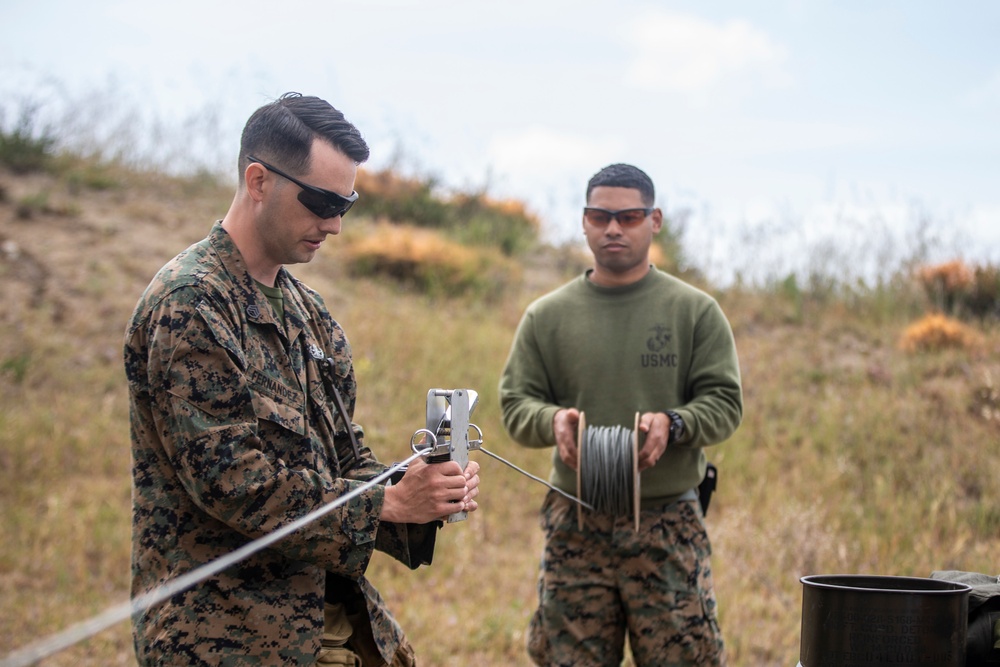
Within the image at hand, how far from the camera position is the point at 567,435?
4.30 metres

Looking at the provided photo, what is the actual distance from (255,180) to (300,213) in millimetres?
171

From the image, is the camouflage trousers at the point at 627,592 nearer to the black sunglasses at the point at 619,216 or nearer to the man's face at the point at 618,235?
the man's face at the point at 618,235

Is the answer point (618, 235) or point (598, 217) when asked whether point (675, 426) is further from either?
point (598, 217)

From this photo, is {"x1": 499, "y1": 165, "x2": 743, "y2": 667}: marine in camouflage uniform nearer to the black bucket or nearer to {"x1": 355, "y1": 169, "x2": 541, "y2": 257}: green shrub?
the black bucket

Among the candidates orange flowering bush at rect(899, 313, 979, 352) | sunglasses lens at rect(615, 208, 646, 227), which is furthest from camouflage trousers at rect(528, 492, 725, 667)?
orange flowering bush at rect(899, 313, 979, 352)

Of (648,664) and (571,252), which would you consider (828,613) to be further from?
(571,252)

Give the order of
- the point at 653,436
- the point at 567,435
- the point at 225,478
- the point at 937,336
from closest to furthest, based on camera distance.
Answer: the point at 225,478, the point at 653,436, the point at 567,435, the point at 937,336

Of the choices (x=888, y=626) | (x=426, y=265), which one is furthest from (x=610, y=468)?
(x=426, y=265)

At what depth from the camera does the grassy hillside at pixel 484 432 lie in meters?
7.02

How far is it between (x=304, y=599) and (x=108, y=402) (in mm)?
7321

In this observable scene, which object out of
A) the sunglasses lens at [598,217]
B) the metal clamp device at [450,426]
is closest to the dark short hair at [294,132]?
the metal clamp device at [450,426]

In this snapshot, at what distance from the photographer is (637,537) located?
431cm

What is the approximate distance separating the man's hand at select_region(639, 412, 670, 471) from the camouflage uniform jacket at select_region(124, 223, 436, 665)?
160 centimetres

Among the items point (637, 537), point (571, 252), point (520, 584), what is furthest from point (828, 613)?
point (571, 252)
